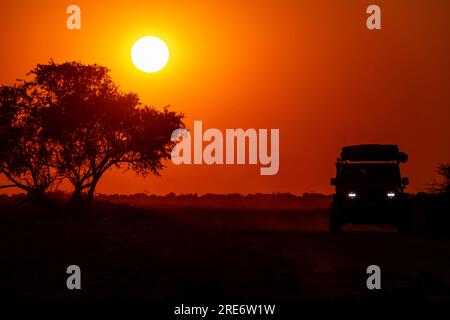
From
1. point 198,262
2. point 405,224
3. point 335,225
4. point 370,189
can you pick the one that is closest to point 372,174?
point 370,189

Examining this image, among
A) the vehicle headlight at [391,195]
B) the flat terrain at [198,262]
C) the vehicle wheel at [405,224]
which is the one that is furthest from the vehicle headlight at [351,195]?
the vehicle wheel at [405,224]

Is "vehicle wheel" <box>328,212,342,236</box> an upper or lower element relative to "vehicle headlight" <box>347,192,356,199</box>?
lower

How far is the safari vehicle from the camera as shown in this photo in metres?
33.7

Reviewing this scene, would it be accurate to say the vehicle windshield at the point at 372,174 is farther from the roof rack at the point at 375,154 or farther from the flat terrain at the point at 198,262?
the flat terrain at the point at 198,262

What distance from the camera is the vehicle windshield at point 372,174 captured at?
34156 millimetres

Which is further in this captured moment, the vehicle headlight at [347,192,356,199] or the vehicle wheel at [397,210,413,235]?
the vehicle wheel at [397,210,413,235]

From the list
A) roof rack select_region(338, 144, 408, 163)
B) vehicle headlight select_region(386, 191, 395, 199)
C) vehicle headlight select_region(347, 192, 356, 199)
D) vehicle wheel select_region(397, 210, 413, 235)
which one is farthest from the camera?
roof rack select_region(338, 144, 408, 163)

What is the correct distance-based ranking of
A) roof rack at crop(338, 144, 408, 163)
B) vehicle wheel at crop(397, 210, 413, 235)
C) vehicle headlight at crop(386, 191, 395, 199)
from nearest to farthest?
vehicle headlight at crop(386, 191, 395, 199), vehicle wheel at crop(397, 210, 413, 235), roof rack at crop(338, 144, 408, 163)

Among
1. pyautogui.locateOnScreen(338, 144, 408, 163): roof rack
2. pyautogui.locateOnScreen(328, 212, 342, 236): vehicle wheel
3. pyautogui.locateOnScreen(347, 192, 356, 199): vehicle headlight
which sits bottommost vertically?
pyautogui.locateOnScreen(328, 212, 342, 236): vehicle wheel

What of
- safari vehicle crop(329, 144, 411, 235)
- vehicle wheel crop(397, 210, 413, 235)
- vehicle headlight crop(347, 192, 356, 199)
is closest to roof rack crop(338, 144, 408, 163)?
safari vehicle crop(329, 144, 411, 235)

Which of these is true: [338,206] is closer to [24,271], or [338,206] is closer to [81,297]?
[24,271]

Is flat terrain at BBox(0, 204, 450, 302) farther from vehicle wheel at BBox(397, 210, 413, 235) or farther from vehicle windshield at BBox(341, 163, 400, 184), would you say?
vehicle windshield at BBox(341, 163, 400, 184)

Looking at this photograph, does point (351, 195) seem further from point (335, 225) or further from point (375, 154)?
point (375, 154)
